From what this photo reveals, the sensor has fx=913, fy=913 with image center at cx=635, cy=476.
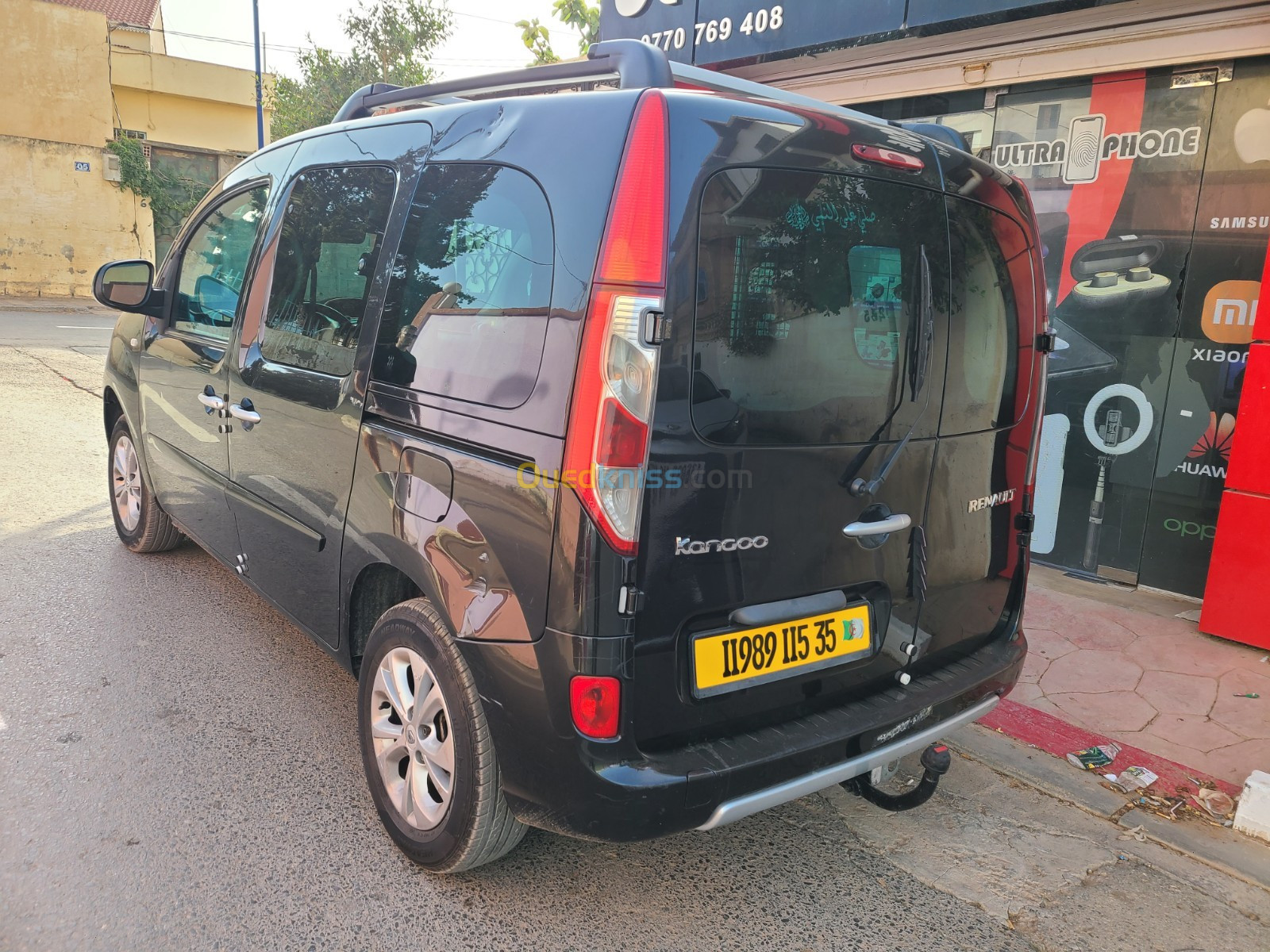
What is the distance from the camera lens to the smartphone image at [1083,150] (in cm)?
501

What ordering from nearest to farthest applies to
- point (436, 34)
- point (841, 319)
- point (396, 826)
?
point (841, 319), point (396, 826), point (436, 34)

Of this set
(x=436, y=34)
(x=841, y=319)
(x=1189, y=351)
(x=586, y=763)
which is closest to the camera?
(x=586, y=763)

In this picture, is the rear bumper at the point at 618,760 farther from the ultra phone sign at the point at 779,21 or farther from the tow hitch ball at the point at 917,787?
the ultra phone sign at the point at 779,21

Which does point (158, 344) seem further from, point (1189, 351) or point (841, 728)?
point (1189, 351)

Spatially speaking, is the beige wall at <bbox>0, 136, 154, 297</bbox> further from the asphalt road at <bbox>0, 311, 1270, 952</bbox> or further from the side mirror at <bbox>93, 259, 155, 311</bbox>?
the asphalt road at <bbox>0, 311, 1270, 952</bbox>

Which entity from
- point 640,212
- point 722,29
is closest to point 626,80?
point 640,212

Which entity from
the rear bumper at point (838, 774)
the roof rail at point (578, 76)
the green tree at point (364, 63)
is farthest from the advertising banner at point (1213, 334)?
the green tree at point (364, 63)

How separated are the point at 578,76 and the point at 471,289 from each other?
63 cm

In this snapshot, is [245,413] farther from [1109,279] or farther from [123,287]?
[1109,279]

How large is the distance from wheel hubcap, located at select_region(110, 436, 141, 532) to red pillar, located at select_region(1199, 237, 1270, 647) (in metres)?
5.29

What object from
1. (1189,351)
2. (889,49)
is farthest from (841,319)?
(889,49)

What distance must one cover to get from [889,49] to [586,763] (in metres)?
5.14

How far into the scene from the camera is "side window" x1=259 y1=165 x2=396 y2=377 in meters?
2.71

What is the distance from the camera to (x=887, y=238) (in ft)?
7.50
